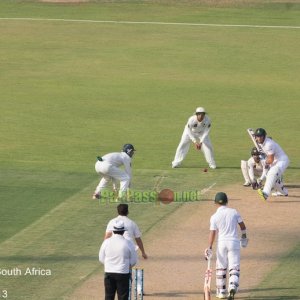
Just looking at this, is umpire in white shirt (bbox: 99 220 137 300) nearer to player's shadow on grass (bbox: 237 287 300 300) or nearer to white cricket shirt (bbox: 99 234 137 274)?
white cricket shirt (bbox: 99 234 137 274)

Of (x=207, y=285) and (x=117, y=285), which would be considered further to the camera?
(x=207, y=285)

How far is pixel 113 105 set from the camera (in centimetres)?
4469

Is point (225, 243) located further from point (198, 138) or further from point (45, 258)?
point (198, 138)

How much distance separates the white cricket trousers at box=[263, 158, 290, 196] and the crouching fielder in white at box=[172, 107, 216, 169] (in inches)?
148

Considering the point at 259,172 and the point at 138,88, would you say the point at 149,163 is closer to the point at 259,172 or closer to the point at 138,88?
the point at 259,172

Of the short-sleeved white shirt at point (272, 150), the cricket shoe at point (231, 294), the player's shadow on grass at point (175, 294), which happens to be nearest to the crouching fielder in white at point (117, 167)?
the short-sleeved white shirt at point (272, 150)

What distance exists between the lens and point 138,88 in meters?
47.9

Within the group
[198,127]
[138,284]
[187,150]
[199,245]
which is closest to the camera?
[138,284]

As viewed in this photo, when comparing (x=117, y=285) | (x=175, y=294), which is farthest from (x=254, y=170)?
(x=117, y=285)

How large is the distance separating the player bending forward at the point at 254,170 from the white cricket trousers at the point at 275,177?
2.22 ft

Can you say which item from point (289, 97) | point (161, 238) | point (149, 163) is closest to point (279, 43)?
point (289, 97)

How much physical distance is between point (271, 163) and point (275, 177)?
48 cm

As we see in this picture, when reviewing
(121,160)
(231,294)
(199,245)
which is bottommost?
(231,294)

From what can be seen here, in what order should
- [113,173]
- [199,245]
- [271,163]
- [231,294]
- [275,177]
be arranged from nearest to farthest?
[231,294]
[199,245]
[113,173]
[275,177]
[271,163]
